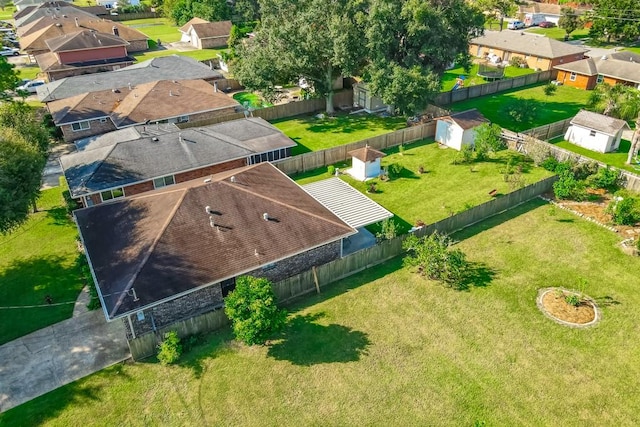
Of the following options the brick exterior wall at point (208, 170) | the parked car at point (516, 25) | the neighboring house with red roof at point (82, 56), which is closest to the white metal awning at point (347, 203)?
the brick exterior wall at point (208, 170)

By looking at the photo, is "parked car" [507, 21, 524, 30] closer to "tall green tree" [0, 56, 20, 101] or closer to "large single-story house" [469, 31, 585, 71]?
"large single-story house" [469, 31, 585, 71]

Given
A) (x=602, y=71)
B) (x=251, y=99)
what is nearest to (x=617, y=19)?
(x=602, y=71)

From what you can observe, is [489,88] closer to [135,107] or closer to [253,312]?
[135,107]

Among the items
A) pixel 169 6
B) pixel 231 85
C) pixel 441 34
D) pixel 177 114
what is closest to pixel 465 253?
pixel 441 34

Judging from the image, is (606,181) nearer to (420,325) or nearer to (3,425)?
(420,325)

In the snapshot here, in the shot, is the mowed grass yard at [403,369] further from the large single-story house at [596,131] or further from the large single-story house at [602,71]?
the large single-story house at [602,71]
